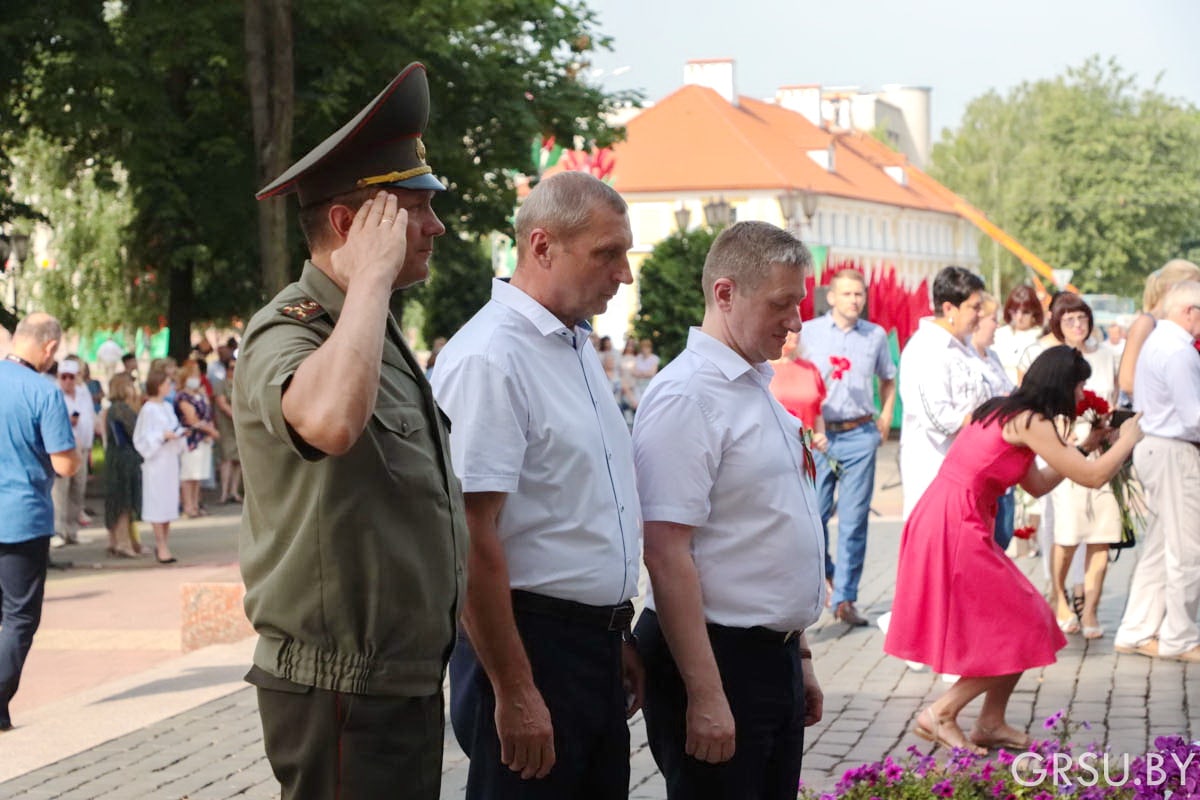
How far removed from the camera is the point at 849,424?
10828 millimetres

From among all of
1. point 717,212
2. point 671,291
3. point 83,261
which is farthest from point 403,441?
point 83,261

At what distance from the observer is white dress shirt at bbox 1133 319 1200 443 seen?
30.2 feet

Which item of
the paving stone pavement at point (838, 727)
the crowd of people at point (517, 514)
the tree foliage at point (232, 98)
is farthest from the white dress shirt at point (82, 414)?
the crowd of people at point (517, 514)

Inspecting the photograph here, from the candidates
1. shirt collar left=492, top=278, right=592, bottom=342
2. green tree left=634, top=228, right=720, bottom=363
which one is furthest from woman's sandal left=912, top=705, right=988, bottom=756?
green tree left=634, top=228, right=720, bottom=363

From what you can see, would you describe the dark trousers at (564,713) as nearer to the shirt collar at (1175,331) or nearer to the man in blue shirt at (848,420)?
the shirt collar at (1175,331)

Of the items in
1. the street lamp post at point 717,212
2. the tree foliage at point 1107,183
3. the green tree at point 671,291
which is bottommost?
the green tree at point 671,291

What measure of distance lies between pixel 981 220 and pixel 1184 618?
7402cm

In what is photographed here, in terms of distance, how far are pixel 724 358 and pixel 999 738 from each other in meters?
3.41

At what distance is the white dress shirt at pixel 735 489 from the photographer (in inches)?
165

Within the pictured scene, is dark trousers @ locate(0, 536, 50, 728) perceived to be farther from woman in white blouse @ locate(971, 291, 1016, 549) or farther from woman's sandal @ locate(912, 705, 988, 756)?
woman in white blouse @ locate(971, 291, 1016, 549)

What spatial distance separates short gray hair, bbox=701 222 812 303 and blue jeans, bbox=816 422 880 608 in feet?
20.1

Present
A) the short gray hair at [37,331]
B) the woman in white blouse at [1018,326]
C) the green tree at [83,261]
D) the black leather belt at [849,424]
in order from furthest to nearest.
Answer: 1. the green tree at [83,261]
2. the woman in white blouse at [1018,326]
3. the black leather belt at [849,424]
4. the short gray hair at [37,331]

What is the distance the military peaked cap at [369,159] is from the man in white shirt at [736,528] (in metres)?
1.08

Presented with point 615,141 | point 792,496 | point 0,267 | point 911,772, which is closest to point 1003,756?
point 911,772
